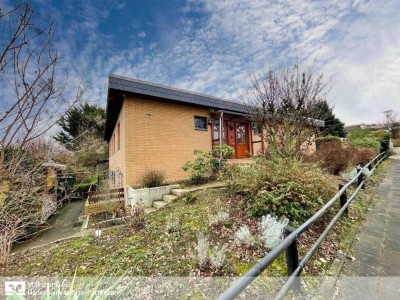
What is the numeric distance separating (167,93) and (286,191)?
23.2 feet

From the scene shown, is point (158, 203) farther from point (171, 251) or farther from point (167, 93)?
point (167, 93)

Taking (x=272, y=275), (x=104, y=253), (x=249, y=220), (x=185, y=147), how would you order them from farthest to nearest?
(x=185, y=147) → (x=249, y=220) → (x=104, y=253) → (x=272, y=275)

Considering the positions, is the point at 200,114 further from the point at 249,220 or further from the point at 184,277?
the point at 184,277

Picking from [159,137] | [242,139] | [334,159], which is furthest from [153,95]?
[334,159]

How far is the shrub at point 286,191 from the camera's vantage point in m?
3.50

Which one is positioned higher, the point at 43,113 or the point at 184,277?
the point at 43,113

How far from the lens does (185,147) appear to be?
32.2ft

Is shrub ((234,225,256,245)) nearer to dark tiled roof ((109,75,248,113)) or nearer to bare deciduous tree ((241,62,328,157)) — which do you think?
bare deciduous tree ((241,62,328,157))

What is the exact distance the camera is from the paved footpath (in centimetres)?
202

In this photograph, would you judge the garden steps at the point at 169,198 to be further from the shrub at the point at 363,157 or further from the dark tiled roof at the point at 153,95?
the shrub at the point at 363,157

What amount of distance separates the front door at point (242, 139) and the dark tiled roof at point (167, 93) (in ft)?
4.35

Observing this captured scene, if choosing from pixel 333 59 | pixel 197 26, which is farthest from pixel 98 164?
pixel 333 59

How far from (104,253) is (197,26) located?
743cm

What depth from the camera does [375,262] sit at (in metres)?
2.51
